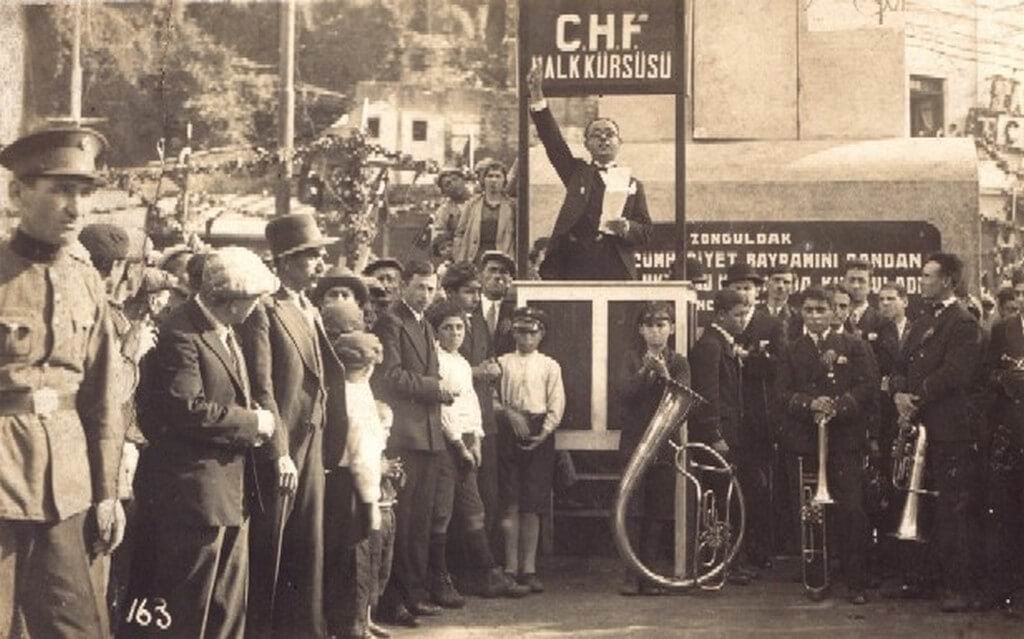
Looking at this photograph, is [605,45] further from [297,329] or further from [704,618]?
[297,329]

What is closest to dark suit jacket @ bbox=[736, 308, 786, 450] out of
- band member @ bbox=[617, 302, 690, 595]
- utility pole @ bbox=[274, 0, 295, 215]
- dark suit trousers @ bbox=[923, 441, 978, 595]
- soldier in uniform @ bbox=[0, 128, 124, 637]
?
band member @ bbox=[617, 302, 690, 595]

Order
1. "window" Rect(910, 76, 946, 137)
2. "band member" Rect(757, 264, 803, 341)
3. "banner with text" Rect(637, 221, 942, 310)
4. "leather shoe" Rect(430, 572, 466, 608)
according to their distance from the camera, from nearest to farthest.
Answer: "leather shoe" Rect(430, 572, 466, 608)
"band member" Rect(757, 264, 803, 341)
"banner with text" Rect(637, 221, 942, 310)
"window" Rect(910, 76, 946, 137)

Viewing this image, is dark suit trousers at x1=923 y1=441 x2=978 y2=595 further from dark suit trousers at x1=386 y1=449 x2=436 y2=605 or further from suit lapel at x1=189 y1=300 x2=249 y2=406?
suit lapel at x1=189 y1=300 x2=249 y2=406

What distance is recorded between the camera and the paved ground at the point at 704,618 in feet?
22.9

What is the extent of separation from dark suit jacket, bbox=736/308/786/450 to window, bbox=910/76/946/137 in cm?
395

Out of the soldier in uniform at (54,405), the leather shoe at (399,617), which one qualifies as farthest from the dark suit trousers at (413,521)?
the soldier in uniform at (54,405)

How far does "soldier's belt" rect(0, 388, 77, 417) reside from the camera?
14.4 ft

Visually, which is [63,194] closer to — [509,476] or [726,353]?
[509,476]

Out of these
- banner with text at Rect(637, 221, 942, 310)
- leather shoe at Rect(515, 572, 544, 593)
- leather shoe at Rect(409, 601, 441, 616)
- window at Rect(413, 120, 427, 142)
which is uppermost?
window at Rect(413, 120, 427, 142)

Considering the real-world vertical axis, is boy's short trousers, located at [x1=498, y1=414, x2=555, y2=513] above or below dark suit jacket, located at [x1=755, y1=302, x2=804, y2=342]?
below

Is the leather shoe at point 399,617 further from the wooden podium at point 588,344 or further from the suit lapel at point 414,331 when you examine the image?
the wooden podium at point 588,344

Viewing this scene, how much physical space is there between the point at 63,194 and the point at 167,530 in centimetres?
126

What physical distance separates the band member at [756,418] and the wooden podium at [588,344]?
0.49m

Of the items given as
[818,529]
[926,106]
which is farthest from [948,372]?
[926,106]
